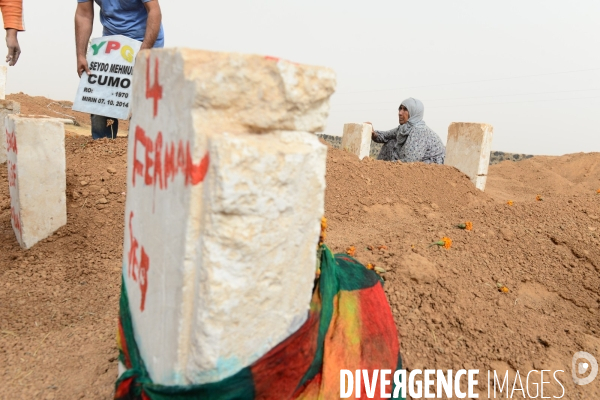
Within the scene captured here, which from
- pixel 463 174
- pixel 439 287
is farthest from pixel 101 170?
pixel 463 174

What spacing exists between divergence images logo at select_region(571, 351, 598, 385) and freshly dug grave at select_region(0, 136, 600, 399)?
1.2 inches

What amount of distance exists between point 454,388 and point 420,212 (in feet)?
9.91

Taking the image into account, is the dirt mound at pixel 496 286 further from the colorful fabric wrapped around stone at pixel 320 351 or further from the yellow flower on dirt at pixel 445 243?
the colorful fabric wrapped around stone at pixel 320 351

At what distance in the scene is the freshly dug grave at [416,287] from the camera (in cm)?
224

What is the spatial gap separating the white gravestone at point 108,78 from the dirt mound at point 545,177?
19.1ft

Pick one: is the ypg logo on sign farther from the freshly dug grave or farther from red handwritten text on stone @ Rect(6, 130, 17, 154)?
red handwritten text on stone @ Rect(6, 130, 17, 154)

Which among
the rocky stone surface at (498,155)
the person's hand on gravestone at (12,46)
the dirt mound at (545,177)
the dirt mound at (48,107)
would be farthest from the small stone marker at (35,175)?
the rocky stone surface at (498,155)

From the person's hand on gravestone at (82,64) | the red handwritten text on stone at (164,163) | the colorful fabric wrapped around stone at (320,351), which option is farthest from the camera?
the person's hand on gravestone at (82,64)

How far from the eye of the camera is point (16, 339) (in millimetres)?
2500

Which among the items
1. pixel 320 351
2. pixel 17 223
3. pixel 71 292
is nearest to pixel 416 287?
pixel 320 351

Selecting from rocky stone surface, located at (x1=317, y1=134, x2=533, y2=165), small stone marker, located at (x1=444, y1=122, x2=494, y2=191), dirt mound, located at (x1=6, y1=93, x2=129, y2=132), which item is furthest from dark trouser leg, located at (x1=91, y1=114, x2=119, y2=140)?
rocky stone surface, located at (x1=317, y1=134, x2=533, y2=165)

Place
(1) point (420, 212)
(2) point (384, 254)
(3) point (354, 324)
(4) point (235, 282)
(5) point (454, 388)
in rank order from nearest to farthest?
(4) point (235, 282), (3) point (354, 324), (5) point (454, 388), (2) point (384, 254), (1) point (420, 212)

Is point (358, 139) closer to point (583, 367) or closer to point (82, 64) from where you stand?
point (82, 64)

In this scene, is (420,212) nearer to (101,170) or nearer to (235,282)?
(101,170)
